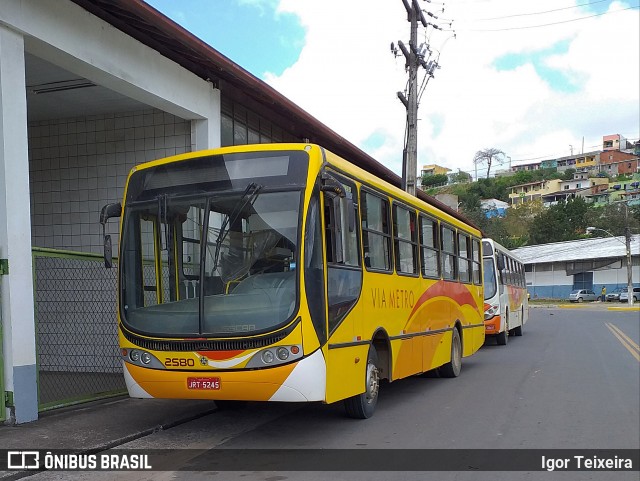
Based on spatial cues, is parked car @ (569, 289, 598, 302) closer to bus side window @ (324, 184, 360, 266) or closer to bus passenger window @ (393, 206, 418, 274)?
bus passenger window @ (393, 206, 418, 274)

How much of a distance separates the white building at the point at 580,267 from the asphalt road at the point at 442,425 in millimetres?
55580

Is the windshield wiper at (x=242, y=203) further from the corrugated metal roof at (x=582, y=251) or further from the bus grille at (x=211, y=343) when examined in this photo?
→ the corrugated metal roof at (x=582, y=251)

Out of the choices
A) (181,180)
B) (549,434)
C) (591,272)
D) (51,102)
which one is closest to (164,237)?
(181,180)

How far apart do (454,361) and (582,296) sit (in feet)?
177

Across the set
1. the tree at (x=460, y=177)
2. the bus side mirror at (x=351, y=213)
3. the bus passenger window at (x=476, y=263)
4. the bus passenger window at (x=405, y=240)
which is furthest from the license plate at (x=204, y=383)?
the tree at (x=460, y=177)

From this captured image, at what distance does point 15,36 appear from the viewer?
24.4 ft

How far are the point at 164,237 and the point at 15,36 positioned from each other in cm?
308

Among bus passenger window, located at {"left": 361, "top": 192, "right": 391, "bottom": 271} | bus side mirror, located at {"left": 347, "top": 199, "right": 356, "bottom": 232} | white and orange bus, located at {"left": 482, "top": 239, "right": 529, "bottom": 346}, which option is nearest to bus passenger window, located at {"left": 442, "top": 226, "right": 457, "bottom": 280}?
bus passenger window, located at {"left": 361, "top": 192, "right": 391, "bottom": 271}

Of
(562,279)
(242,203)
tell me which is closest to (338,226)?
(242,203)

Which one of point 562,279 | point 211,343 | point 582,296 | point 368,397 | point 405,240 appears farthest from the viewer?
point 562,279

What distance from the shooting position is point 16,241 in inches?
286

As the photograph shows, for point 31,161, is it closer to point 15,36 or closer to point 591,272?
point 15,36

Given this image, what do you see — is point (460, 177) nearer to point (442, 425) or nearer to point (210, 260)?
point (442, 425)

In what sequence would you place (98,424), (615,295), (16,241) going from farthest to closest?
(615,295), (98,424), (16,241)
